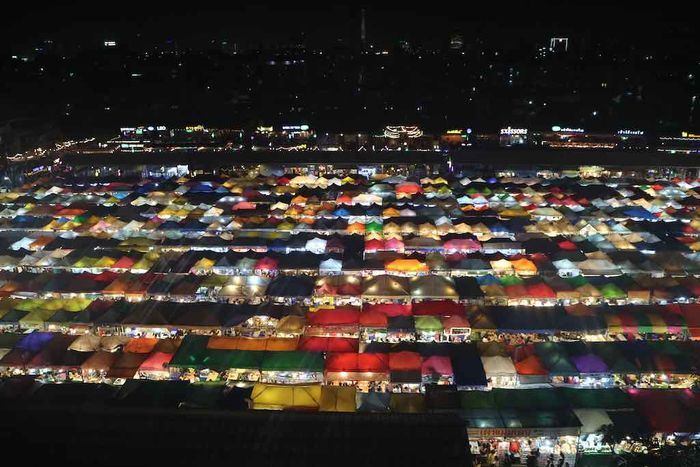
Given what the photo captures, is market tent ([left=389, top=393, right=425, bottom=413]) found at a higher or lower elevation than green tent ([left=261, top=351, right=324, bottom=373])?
lower

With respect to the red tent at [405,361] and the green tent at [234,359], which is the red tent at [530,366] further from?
the green tent at [234,359]

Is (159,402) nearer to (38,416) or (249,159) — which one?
(38,416)

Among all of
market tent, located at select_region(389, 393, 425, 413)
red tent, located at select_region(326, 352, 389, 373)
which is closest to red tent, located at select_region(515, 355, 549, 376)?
market tent, located at select_region(389, 393, 425, 413)

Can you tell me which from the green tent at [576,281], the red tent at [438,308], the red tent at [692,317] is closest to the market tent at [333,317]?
the red tent at [438,308]

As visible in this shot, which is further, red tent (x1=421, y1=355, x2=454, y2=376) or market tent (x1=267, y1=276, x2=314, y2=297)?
market tent (x1=267, y1=276, x2=314, y2=297)

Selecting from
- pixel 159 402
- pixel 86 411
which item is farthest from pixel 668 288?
pixel 86 411

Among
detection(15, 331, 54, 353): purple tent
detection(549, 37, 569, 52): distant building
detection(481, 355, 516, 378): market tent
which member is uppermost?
detection(549, 37, 569, 52): distant building

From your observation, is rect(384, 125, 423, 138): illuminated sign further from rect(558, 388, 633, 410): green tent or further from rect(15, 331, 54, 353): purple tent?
rect(558, 388, 633, 410): green tent
